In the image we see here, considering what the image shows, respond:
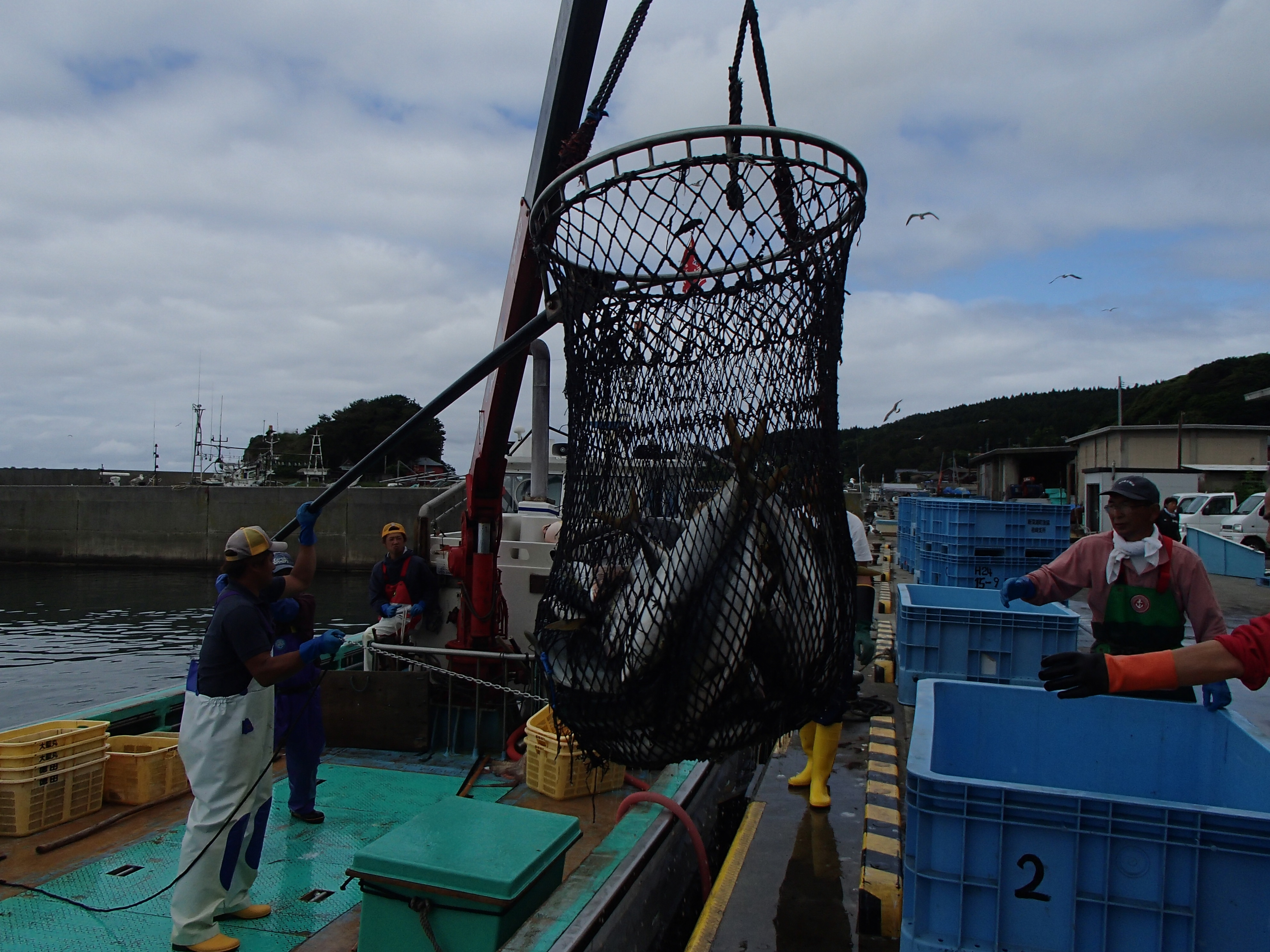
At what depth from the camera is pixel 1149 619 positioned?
380cm

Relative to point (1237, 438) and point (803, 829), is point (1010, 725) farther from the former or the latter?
point (1237, 438)

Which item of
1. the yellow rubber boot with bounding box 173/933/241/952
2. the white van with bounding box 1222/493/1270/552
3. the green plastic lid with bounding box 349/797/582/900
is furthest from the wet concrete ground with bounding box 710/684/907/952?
the white van with bounding box 1222/493/1270/552

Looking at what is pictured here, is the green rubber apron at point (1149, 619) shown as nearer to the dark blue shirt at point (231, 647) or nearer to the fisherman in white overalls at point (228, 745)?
the fisherman in white overalls at point (228, 745)

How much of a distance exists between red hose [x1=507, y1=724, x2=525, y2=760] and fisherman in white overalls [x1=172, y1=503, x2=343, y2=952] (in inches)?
94.4

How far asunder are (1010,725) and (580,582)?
1.93m

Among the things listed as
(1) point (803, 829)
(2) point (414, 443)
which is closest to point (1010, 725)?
(1) point (803, 829)

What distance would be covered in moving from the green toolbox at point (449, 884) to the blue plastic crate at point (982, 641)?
297 cm

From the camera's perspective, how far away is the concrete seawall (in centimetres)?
3356

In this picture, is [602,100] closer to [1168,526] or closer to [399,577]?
[399,577]

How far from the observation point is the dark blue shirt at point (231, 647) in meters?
3.46

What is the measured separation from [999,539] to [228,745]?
28.2 ft

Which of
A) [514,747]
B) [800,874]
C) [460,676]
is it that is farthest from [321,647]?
[514,747]

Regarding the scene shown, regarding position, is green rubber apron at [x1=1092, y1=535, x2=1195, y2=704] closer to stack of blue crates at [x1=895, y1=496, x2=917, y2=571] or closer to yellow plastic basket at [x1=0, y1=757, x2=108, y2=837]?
yellow plastic basket at [x1=0, y1=757, x2=108, y2=837]

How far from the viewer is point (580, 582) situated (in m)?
2.66
